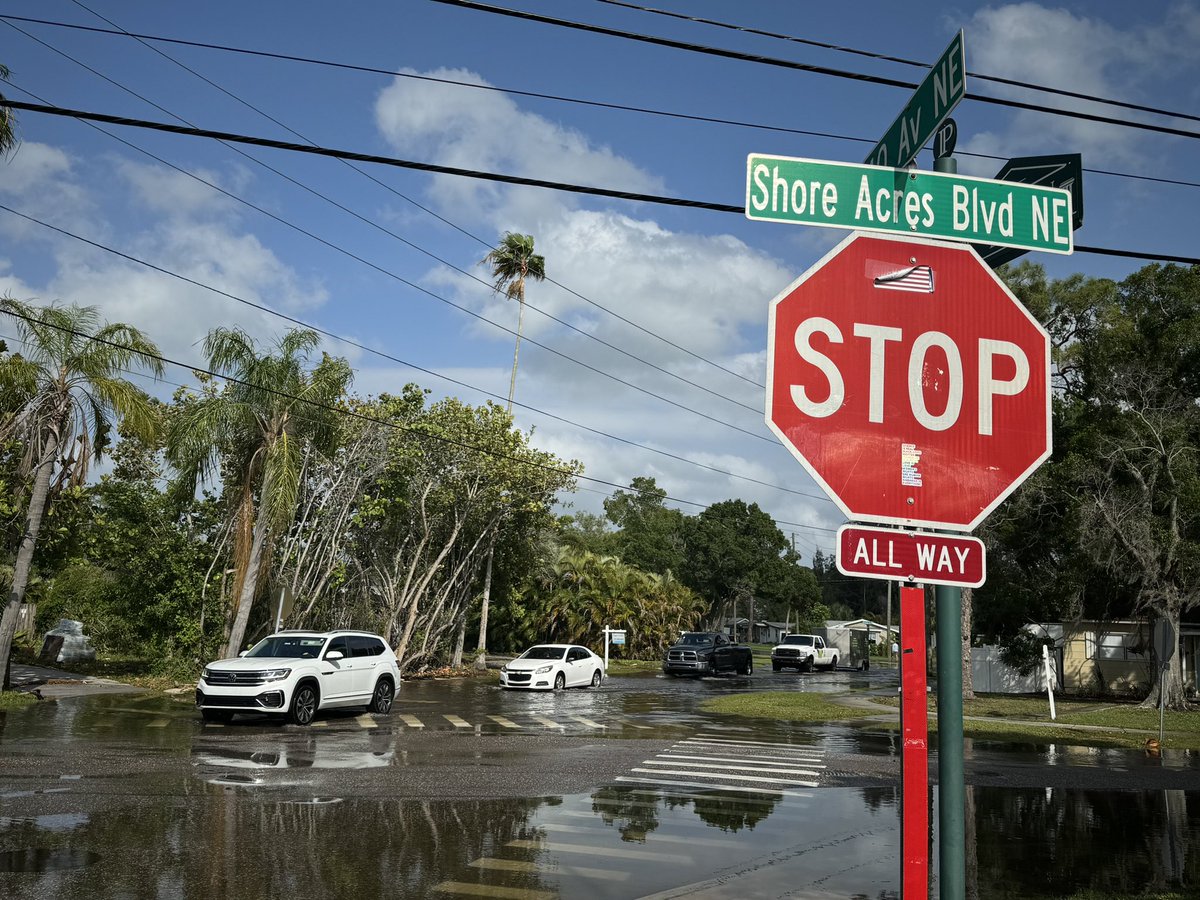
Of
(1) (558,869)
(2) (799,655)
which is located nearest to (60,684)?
(1) (558,869)

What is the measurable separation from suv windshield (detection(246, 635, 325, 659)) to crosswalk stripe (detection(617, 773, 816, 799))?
8.74 m

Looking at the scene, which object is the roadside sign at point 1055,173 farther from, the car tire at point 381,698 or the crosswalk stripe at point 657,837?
the car tire at point 381,698

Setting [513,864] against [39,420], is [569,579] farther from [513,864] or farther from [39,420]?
[513,864]

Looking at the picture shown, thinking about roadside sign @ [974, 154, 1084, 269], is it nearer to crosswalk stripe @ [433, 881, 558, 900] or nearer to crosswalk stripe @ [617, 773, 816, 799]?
crosswalk stripe @ [433, 881, 558, 900]

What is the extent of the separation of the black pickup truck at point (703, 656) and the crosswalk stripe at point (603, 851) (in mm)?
33774

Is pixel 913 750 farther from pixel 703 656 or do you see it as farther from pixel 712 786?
pixel 703 656

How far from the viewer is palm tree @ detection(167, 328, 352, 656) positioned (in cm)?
2583

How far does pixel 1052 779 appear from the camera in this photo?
570 inches

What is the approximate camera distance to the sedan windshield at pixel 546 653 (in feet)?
103

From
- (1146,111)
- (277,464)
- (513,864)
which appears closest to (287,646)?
(277,464)

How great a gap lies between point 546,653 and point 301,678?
1357 cm

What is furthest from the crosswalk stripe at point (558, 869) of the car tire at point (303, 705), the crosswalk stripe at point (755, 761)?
the car tire at point (303, 705)

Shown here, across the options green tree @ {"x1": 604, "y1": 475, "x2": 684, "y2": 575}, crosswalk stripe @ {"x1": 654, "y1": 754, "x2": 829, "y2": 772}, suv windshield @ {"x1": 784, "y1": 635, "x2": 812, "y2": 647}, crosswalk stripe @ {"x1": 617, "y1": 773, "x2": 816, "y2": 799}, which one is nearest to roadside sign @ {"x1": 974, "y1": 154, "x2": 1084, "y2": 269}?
crosswalk stripe @ {"x1": 617, "y1": 773, "x2": 816, "y2": 799}

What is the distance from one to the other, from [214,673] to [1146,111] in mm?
16625
